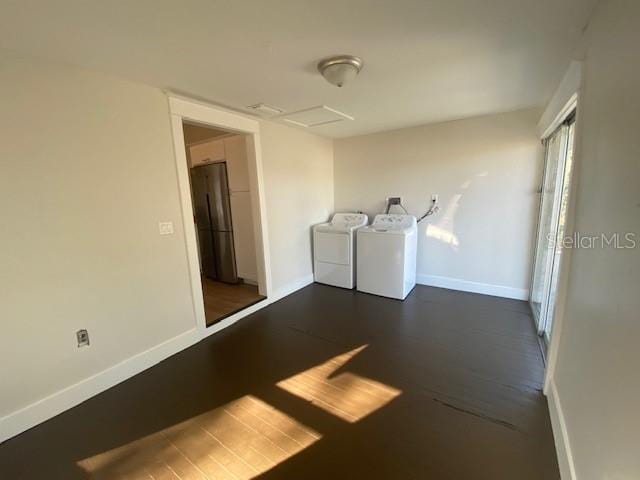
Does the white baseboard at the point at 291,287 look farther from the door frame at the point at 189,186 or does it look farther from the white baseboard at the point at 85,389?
the white baseboard at the point at 85,389

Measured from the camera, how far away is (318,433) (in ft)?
5.54

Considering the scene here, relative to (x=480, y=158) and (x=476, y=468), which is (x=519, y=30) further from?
(x=476, y=468)

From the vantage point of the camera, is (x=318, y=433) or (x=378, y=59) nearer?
(x=318, y=433)

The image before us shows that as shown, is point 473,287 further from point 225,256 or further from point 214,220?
point 214,220

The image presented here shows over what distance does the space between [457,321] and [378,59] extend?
260 cm

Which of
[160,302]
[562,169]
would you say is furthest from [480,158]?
[160,302]

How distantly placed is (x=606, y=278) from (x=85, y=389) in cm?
312

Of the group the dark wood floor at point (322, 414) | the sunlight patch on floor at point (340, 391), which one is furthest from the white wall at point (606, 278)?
the sunlight patch on floor at point (340, 391)

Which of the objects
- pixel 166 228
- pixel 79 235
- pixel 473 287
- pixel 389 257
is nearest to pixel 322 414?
pixel 166 228

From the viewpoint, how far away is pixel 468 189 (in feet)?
11.7

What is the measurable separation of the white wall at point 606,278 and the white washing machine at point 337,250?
2.57 m

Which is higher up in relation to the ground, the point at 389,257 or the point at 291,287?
the point at 389,257

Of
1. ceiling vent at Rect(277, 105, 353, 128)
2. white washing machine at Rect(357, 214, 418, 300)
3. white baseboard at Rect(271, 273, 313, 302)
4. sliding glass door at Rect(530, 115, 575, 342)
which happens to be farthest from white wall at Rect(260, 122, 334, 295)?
sliding glass door at Rect(530, 115, 575, 342)

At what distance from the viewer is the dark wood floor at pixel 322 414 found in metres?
1.50
